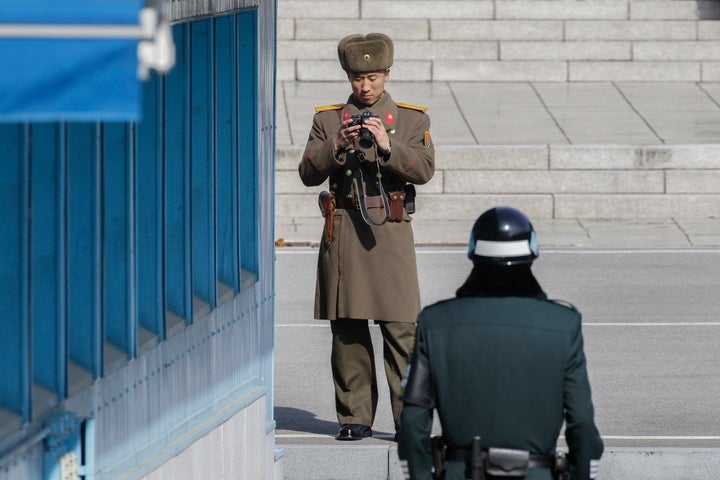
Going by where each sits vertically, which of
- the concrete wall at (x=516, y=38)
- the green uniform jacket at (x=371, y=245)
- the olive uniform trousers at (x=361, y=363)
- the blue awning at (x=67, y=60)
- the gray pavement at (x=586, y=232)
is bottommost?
the olive uniform trousers at (x=361, y=363)

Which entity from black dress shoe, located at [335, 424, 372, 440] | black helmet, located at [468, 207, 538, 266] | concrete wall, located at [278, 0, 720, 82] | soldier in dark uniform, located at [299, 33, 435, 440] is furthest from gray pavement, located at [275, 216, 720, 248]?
black helmet, located at [468, 207, 538, 266]

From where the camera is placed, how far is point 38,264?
15.8 feet

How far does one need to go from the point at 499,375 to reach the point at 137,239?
69.8 inches

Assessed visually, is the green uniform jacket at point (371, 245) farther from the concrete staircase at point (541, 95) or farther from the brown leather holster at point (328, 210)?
the concrete staircase at point (541, 95)

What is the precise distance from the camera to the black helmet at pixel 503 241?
454 cm

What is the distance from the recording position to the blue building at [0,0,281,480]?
308cm

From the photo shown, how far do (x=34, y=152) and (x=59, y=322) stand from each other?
0.53 meters

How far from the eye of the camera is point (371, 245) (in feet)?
24.8

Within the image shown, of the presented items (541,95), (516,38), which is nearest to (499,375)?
(541,95)

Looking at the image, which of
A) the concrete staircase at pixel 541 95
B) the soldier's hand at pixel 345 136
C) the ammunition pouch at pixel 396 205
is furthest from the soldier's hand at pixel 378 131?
the concrete staircase at pixel 541 95

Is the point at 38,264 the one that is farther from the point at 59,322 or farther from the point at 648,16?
the point at 648,16

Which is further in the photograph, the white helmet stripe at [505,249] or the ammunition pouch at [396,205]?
the ammunition pouch at [396,205]

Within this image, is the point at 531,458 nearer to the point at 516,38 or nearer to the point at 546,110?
the point at 546,110

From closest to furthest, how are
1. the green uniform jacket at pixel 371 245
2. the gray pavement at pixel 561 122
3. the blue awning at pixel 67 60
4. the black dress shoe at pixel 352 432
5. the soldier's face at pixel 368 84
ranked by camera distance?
1. the blue awning at pixel 67 60
2. the soldier's face at pixel 368 84
3. the green uniform jacket at pixel 371 245
4. the black dress shoe at pixel 352 432
5. the gray pavement at pixel 561 122
